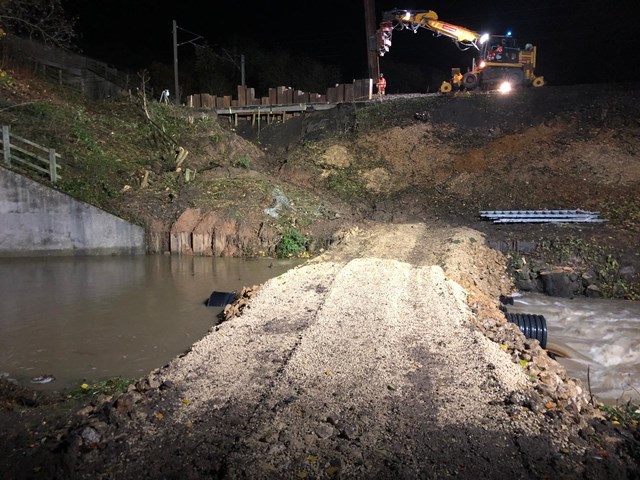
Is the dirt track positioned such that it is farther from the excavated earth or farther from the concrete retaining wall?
the concrete retaining wall

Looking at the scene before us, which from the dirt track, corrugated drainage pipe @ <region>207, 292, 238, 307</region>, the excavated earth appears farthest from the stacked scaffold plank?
corrugated drainage pipe @ <region>207, 292, 238, 307</region>

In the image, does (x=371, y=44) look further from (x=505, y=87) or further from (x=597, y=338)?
(x=597, y=338)

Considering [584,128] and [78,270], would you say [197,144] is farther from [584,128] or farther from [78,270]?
[584,128]

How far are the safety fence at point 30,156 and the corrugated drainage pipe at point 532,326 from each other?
13.9 meters

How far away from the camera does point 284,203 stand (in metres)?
15.8

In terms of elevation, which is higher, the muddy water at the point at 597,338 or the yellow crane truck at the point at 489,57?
the yellow crane truck at the point at 489,57

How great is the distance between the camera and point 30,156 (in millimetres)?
15227

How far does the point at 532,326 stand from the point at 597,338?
6.09 feet

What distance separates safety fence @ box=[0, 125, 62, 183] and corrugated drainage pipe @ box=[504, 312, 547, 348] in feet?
45.8

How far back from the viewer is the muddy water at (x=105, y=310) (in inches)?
266

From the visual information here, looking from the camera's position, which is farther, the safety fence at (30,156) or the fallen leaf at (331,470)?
the safety fence at (30,156)

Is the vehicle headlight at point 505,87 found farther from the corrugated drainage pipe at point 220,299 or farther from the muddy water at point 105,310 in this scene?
the corrugated drainage pipe at point 220,299

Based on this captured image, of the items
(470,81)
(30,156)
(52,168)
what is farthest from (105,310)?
(470,81)

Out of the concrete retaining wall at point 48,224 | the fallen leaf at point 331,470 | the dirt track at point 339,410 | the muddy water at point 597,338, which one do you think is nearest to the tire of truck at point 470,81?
the muddy water at point 597,338
